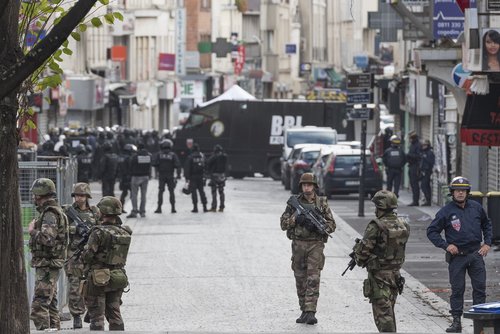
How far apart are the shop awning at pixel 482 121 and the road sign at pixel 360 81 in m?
9.34

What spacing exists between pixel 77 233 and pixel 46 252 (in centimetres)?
103

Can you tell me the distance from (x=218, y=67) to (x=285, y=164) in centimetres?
5296

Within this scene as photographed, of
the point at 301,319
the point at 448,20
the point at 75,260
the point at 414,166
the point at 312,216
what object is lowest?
the point at 414,166

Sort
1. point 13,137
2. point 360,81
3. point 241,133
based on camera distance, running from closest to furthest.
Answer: point 13,137 < point 360,81 < point 241,133

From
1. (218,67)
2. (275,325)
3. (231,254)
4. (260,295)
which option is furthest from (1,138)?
(218,67)

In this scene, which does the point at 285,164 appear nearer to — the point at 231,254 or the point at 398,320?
the point at 231,254

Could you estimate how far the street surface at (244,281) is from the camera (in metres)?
18.3

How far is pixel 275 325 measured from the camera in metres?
17.9

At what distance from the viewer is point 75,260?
16781 millimetres

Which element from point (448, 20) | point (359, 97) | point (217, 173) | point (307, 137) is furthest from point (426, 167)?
point (307, 137)

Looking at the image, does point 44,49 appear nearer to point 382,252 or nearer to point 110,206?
point 110,206

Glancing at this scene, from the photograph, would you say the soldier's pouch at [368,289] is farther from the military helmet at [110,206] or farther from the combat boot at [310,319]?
the military helmet at [110,206]

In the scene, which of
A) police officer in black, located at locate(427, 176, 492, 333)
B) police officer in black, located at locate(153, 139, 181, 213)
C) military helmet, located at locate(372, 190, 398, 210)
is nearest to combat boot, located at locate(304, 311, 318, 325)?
police officer in black, located at locate(427, 176, 492, 333)

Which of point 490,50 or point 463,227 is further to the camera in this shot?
point 490,50
